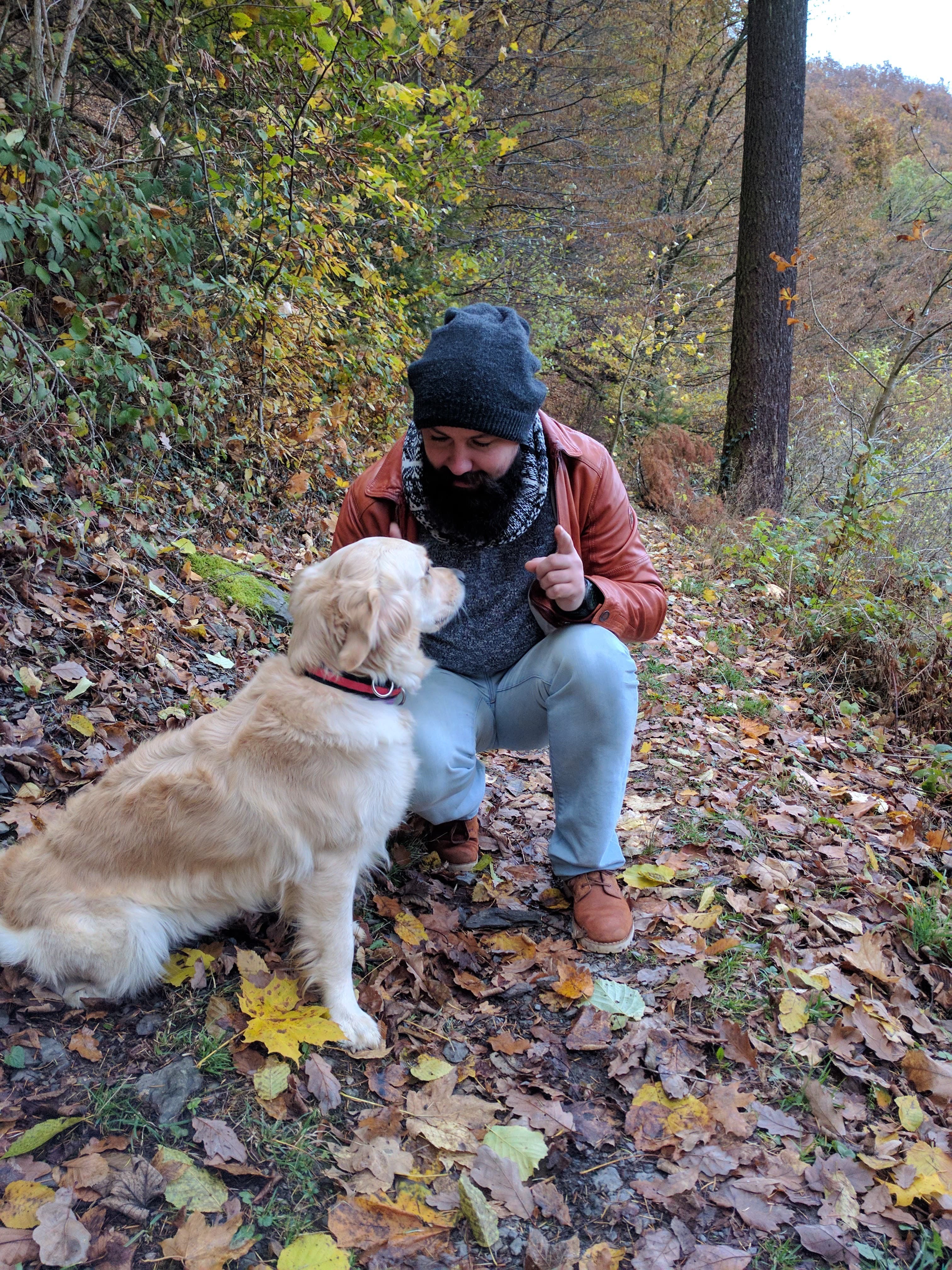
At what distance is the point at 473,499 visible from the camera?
10.1 feet

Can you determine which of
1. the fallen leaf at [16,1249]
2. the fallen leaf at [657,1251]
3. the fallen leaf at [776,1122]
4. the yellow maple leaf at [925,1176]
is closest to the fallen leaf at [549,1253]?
the fallen leaf at [657,1251]

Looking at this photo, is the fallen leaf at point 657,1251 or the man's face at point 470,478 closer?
the fallen leaf at point 657,1251

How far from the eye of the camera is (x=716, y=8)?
16.5m

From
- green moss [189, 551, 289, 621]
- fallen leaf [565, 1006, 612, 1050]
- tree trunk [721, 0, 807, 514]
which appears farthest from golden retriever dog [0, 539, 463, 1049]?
tree trunk [721, 0, 807, 514]

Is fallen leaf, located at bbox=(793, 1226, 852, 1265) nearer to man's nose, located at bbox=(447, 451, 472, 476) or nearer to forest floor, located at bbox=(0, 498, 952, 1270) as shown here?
forest floor, located at bbox=(0, 498, 952, 1270)

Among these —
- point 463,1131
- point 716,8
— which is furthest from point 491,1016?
point 716,8

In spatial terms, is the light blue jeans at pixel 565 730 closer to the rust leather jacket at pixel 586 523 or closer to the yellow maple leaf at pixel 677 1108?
the rust leather jacket at pixel 586 523

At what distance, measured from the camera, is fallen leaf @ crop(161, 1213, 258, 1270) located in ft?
5.78

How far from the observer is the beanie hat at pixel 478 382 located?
8.98 ft

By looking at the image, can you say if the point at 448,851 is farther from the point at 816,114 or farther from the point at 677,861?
the point at 816,114

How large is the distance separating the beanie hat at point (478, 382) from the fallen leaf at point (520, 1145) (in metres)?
2.29

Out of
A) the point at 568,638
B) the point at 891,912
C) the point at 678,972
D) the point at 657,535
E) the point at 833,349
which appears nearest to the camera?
the point at 678,972

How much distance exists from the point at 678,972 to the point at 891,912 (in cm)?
111

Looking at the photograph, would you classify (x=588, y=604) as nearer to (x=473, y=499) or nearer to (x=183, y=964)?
(x=473, y=499)
